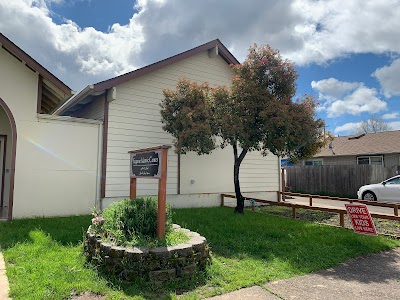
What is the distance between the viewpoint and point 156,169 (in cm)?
527

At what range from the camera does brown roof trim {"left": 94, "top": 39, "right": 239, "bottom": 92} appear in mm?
9695

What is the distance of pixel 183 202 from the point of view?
1127 centimetres

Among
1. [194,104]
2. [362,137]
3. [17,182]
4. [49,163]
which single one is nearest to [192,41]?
[194,104]

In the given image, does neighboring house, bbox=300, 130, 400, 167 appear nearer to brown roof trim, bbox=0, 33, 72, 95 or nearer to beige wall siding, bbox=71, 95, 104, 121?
beige wall siding, bbox=71, 95, 104, 121

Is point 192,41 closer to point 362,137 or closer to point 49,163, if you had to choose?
point 49,163

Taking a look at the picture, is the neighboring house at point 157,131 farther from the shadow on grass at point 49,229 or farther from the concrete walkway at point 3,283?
the concrete walkway at point 3,283

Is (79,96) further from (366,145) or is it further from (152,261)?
(366,145)

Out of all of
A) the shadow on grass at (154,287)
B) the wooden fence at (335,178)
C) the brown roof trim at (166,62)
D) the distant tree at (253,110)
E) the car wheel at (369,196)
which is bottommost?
the shadow on grass at (154,287)

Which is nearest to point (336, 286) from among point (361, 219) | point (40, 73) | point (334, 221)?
point (361, 219)

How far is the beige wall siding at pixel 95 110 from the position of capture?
10.4 metres

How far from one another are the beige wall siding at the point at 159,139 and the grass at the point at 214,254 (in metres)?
2.14

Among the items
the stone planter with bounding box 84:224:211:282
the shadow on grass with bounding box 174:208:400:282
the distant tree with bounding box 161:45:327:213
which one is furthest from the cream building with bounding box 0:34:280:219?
the stone planter with bounding box 84:224:211:282

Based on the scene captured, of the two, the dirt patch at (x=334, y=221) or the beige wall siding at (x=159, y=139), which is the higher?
the beige wall siding at (x=159, y=139)

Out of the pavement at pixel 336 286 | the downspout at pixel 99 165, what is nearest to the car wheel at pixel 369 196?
the pavement at pixel 336 286
